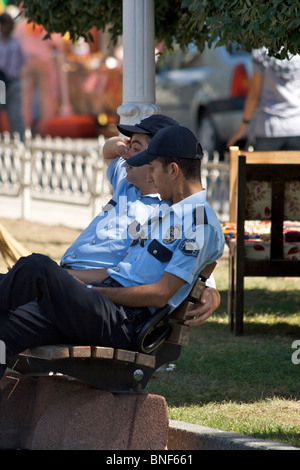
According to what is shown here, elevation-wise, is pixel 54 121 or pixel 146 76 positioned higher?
pixel 146 76

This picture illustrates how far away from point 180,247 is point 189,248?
41 mm

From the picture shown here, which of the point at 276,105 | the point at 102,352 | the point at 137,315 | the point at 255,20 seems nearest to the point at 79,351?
the point at 102,352

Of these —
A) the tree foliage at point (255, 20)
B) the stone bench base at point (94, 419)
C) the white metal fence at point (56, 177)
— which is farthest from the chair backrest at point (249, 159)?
the white metal fence at point (56, 177)

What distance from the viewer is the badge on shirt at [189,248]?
3.43m

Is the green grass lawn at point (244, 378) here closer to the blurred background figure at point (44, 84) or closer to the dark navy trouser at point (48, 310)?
the dark navy trouser at point (48, 310)

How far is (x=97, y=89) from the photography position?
20.1 metres

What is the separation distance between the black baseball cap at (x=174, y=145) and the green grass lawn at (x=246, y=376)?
3.30 feet

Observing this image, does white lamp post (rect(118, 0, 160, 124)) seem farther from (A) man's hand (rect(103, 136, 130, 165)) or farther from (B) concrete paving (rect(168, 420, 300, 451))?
(B) concrete paving (rect(168, 420, 300, 451))

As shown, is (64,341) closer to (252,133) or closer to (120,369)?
(120,369)

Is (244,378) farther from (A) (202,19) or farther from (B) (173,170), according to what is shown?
(A) (202,19)

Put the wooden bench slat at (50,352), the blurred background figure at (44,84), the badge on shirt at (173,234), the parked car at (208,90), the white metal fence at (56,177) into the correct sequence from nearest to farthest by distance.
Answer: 1. the wooden bench slat at (50,352)
2. the badge on shirt at (173,234)
3. the white metal fence at (56,177)
4. the parked car at (208,90)
5. the blurred background figure at (44,84)
